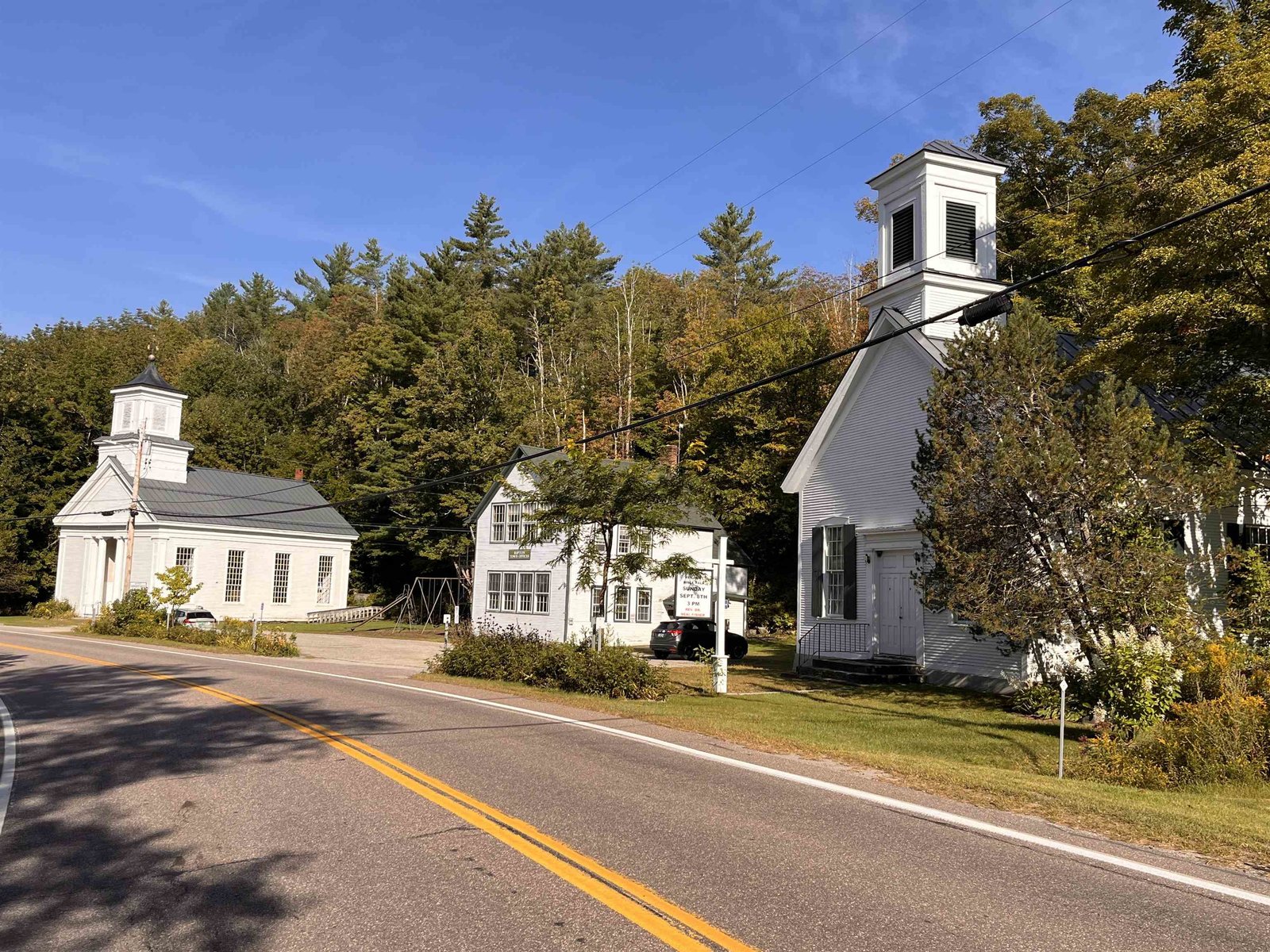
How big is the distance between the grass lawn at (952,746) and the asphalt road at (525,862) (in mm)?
606

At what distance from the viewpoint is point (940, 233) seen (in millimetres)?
22891

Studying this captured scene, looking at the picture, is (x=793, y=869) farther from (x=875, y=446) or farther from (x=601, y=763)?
(x=875, y=446)

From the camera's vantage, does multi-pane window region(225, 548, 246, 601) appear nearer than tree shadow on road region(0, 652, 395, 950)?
No

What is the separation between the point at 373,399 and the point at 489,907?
56.0 meters

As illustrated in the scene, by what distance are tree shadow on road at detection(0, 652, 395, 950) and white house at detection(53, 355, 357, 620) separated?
34.3m

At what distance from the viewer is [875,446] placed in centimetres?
2242

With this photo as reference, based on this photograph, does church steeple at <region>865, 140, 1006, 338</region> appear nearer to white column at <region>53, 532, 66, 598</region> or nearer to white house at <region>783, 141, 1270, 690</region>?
white house at <region>783, 141, 1270, 690</region>

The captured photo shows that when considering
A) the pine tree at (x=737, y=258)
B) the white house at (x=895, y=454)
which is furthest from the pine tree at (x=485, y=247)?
the white house at (x=895, y=454)

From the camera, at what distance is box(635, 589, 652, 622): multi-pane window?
1395 inches

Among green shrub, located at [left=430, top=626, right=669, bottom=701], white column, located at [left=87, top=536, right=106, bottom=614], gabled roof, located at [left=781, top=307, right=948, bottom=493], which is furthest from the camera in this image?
white column, located at [left=87, top=536, right=106, bottom=614]

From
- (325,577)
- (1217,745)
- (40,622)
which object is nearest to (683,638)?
(1217,745)

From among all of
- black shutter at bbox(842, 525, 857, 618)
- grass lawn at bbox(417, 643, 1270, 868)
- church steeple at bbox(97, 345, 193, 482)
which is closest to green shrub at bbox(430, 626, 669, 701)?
grass lawn at bbox(417, 643, 1270, 868)

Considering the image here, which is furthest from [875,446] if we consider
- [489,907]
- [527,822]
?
[489,907]

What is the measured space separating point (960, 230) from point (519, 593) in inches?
842
